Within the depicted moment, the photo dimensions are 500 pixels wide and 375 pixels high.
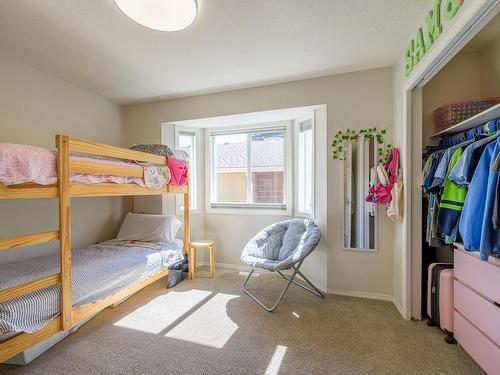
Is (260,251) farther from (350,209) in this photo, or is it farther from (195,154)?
(195,154)

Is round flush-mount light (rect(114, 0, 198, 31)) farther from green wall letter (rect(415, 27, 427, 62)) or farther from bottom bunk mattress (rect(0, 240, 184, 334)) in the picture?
bottom bunk mattress (rect(0, 240, 184, 334))

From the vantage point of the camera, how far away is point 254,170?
12.0 feet

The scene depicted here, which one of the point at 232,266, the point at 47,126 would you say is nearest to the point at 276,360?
the point at 232,266

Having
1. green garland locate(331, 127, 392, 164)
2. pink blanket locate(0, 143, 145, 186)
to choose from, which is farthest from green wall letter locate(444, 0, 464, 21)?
pink blanket locate(0, 143, 145, 186)

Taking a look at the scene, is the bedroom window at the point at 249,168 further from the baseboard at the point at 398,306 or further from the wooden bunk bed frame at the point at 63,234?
the wooden bunk bed frame at the point at 63,234

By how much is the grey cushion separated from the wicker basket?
145 centimetres

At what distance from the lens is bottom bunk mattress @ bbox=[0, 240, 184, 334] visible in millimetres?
1398

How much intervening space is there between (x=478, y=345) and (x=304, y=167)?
2.24 metres

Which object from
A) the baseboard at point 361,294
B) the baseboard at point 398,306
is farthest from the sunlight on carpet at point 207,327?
the baseboard at point 398,306

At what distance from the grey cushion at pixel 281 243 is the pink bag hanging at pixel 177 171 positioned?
3.70 ft

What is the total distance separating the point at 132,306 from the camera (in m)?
2.43

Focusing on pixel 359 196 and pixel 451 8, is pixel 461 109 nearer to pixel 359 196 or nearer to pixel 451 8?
pixel 451 8

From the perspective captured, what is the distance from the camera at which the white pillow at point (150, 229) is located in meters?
2.97

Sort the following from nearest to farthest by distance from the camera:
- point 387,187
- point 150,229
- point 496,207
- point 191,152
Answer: point 496,207 < point 387,187 < point 150,229 < point 191,152
